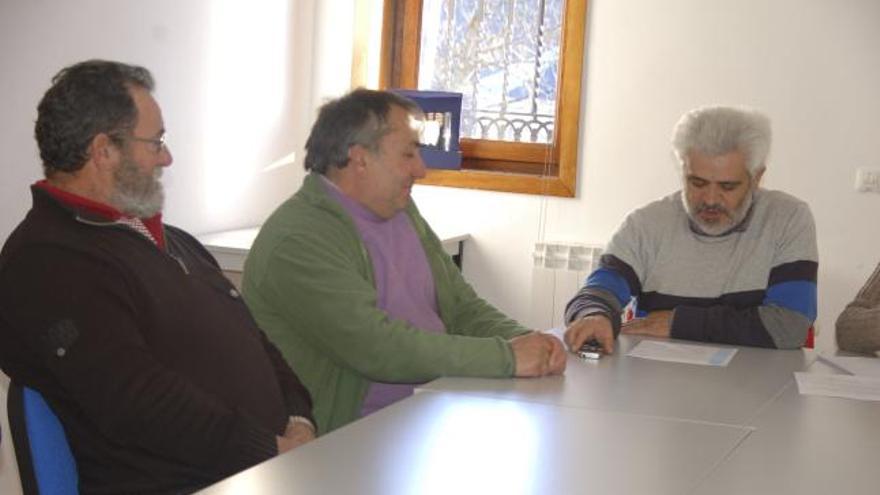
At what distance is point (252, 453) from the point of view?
7.03 ft

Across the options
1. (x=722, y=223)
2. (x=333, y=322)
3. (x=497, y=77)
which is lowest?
(x=333, y=322)

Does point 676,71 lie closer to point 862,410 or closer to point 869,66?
point 869,66

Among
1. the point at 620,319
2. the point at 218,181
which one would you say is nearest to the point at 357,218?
the point at 620,319

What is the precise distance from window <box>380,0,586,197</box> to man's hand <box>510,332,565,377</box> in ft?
8.56

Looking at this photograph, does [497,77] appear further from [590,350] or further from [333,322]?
[333,322]

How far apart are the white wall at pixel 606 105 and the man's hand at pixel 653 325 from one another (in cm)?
191

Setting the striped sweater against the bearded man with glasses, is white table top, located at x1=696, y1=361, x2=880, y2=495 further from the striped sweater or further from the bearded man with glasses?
the bearded man with glasses

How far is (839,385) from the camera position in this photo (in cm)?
246

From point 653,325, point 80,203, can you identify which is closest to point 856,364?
point 653,325

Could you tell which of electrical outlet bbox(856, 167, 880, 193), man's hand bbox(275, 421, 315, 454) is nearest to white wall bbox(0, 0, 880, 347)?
electrical outlet bbox(856, 167, 880, 193)

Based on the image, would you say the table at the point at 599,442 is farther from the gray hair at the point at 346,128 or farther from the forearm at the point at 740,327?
the gray hair at the point at 346,128

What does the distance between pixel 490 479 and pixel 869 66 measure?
3411mm

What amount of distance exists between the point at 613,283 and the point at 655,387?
71 centimetres

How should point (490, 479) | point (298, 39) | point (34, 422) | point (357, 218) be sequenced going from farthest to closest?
1. point (298, 39)
2. point (357, 218)
3. point (34, 422)
4. point (490, 479)
